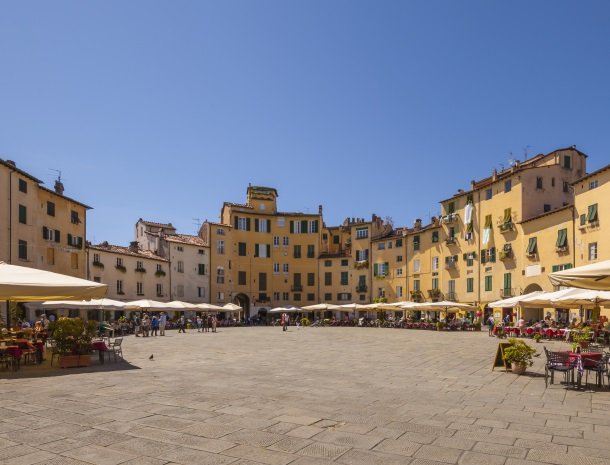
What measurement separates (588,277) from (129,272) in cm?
4497

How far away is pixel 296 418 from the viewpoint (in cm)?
753

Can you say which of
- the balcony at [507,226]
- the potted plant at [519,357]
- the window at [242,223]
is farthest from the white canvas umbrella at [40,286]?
the window at [242,223]

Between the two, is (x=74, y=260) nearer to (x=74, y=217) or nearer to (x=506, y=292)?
(x=74, y=217)

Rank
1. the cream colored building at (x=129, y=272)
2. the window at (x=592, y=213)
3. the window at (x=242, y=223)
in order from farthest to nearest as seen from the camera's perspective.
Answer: the window at (x=242, y=223), the cream colored building at (x=129, y=272), the window at (x=592, y=213)

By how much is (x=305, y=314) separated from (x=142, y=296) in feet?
71.3

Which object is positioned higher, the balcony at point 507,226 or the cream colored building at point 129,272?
the balcony at point 507,226

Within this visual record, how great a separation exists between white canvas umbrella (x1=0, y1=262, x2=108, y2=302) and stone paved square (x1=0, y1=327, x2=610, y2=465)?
6.33ft

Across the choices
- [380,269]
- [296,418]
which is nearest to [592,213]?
[380,269]

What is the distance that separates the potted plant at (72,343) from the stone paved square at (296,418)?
779 mm

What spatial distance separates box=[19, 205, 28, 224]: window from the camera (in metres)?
32.8

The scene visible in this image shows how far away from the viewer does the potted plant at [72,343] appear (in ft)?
45.8

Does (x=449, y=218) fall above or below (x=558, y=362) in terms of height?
above

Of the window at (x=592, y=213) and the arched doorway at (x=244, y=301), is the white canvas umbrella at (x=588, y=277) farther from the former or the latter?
the arched doorway at (x=244, y=301)

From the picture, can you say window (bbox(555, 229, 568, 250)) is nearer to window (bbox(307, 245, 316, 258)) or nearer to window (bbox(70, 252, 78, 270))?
window (bbox(307, 245, 316, 258))
